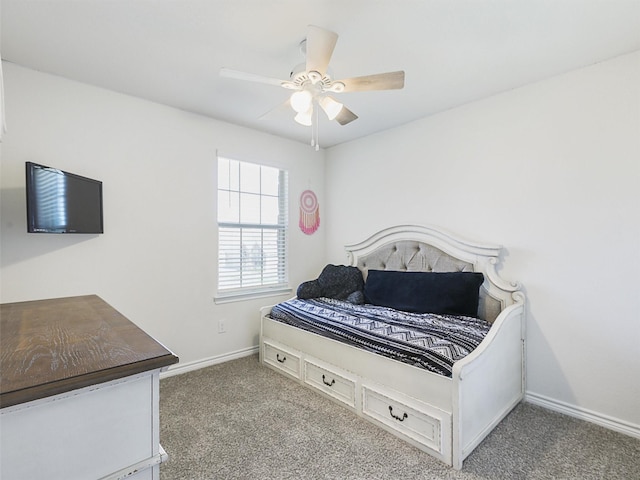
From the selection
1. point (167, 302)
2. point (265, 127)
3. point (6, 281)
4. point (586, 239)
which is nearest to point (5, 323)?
point (6, 281)

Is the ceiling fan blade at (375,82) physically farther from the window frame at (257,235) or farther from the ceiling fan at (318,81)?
the window frame at (257,235)

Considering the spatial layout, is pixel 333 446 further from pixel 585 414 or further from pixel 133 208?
pixel 133 208

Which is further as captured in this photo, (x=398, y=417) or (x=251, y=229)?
(x=251, y=229)

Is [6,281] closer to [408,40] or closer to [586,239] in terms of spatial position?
[408,40]

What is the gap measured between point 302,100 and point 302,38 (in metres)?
0.35

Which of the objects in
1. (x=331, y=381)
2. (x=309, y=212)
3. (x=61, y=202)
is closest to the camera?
(x=61, y=202)

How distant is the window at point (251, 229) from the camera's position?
3217mm

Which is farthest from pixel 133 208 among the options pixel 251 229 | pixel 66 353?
pixel 66 353

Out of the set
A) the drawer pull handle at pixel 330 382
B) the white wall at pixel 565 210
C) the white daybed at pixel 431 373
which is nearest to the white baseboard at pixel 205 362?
the white daybed at pixel 431 373

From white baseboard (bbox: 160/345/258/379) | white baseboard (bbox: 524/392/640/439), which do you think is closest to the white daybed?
white baseboard (bbox: 524/392/640/439)

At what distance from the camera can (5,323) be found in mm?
1152

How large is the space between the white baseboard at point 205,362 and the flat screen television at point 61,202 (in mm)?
1319

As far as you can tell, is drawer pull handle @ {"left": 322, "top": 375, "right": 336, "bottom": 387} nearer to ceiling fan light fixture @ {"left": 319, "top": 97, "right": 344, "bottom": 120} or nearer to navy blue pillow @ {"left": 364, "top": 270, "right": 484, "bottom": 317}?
navy blue pillow @ {"left": 364, "top": 270, "right": 484, "bottom": 317}

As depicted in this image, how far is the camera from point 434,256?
9.46 feet
